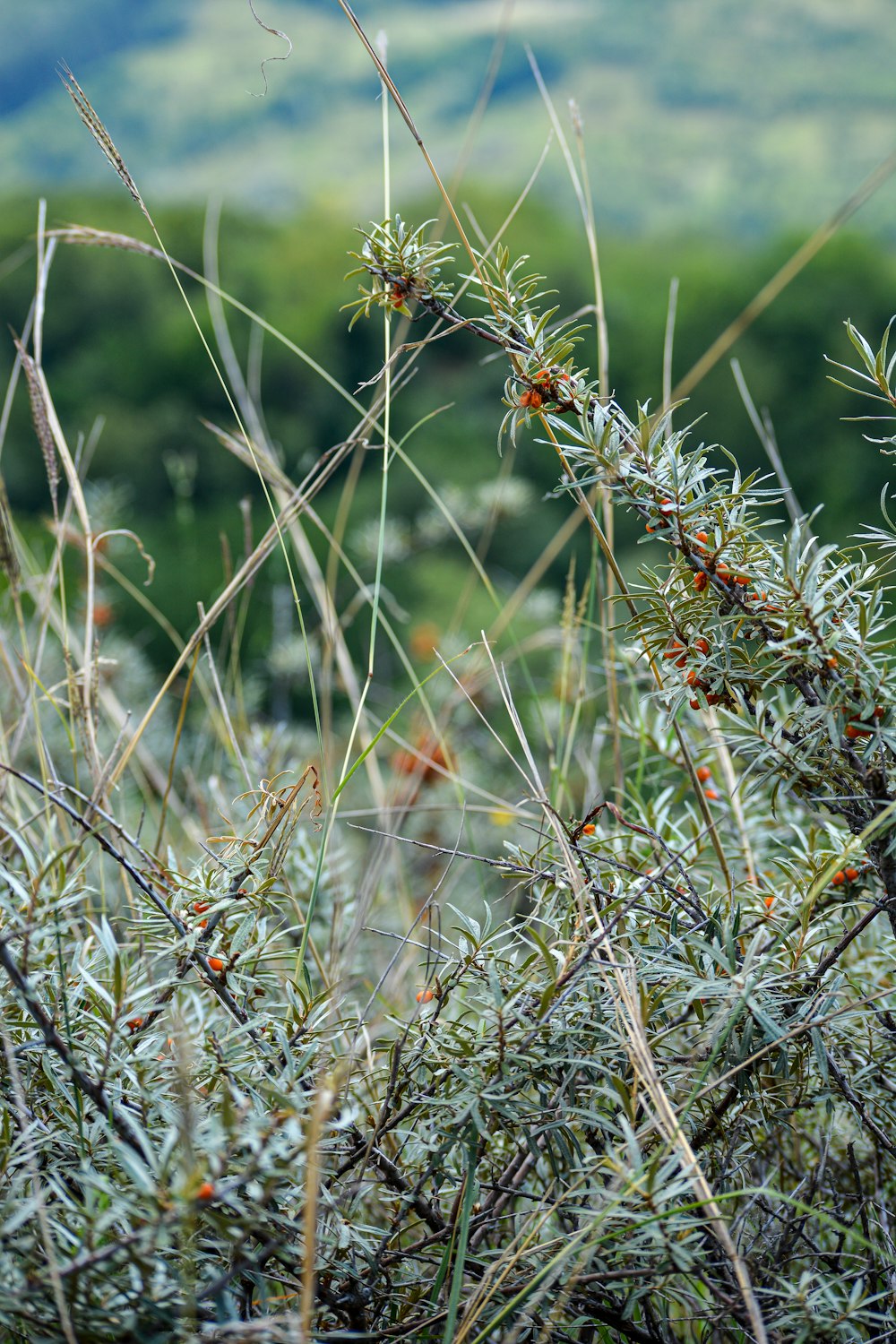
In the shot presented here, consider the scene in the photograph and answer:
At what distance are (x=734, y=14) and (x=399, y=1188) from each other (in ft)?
34.1

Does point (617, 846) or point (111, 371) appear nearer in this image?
point (617, 846)

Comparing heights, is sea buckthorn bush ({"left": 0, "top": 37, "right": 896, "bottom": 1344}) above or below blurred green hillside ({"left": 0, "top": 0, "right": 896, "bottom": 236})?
below

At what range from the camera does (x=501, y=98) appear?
839 cm

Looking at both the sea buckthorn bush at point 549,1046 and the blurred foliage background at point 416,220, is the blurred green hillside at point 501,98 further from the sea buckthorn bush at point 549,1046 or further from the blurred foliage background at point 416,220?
the sea buckthorn bush at point 549,1046

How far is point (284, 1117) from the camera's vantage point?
0.91 ft

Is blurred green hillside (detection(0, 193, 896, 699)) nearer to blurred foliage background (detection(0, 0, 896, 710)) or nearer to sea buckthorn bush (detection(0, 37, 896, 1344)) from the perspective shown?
blurred foliage background (detection(0, 0, 896, 710))

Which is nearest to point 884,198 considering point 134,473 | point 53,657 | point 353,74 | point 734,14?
point 734,14

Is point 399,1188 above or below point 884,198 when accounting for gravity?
below

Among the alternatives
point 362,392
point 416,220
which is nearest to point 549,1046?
point 362,392

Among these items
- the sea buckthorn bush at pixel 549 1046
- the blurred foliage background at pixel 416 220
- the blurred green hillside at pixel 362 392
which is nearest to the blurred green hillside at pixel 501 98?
the blurred foliage background at pixel 416 220

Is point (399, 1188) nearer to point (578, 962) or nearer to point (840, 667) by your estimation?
point (578, 962)

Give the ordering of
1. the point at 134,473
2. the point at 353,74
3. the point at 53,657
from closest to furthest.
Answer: the point at 53,657 → the point at 134,473 → the point at 353,74

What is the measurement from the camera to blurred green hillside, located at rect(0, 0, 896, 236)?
6.27 metres

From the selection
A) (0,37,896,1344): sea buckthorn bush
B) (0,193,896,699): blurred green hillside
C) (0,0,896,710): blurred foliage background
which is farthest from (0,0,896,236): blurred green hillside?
(0,37,896,1344): sea buckthorn bush
